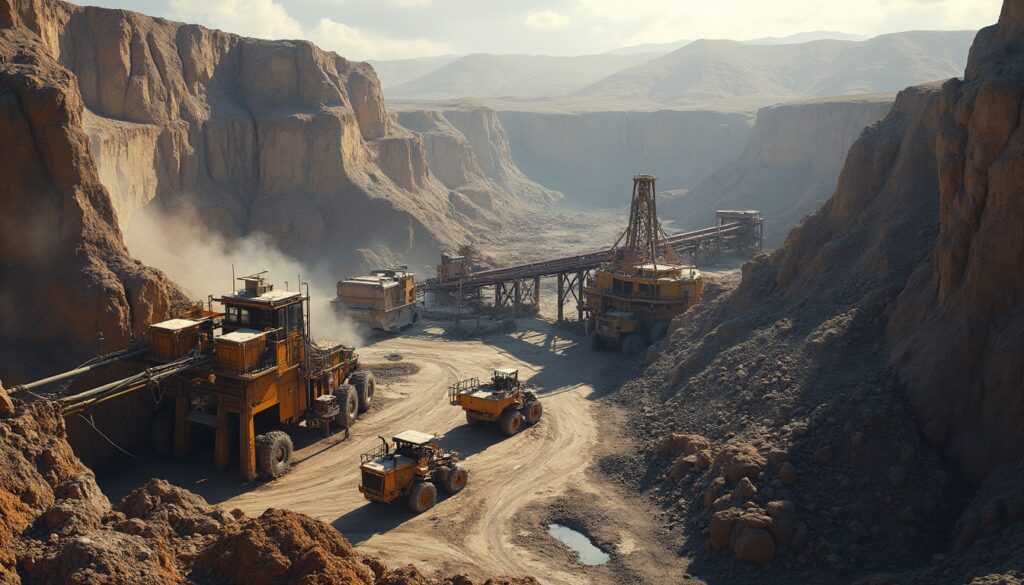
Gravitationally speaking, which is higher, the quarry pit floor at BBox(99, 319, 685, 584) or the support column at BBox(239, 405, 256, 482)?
the support column at BBox(239, 405, 256, 482)

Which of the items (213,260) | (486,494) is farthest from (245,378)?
(213,260)

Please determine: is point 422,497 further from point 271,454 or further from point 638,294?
point 638,294

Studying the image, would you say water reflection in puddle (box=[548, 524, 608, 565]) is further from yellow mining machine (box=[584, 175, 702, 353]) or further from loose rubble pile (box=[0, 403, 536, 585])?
yellow mining machine (box=[584, 175, 702, 353])

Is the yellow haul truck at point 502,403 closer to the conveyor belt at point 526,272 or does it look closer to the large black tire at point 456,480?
the large black tire at point 456,480

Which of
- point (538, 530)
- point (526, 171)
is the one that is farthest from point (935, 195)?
point (526, 171)

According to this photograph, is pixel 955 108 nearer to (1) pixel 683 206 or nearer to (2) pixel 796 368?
(2) pixel 796 368

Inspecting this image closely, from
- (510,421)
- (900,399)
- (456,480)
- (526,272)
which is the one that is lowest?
(456,480)

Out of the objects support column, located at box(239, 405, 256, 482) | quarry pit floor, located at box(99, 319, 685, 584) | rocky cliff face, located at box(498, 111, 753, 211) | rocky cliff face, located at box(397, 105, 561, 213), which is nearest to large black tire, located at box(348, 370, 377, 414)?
quarry pit floor, located at box(99, 319, 685, 584)
